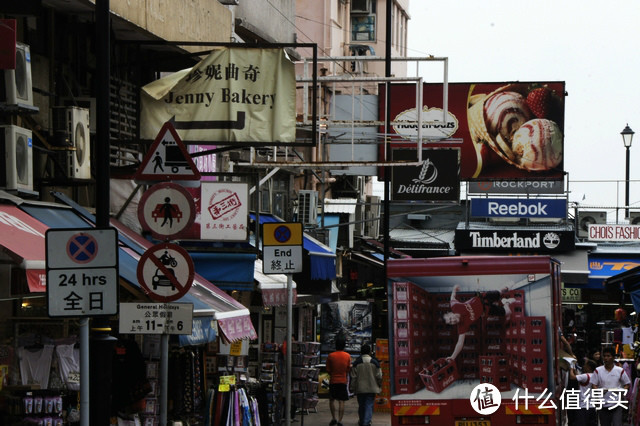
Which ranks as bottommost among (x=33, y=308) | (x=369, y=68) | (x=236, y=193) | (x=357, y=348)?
(x=357, y=348)

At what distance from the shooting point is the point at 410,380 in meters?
15.5

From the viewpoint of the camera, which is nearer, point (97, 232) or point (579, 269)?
point (97, 232)

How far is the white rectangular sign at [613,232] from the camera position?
44.1 metres

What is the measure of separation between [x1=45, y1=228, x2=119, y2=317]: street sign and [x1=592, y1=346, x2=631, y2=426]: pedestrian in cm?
1184

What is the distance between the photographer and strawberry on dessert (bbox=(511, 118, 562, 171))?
137ft

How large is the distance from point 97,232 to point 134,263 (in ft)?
16.8

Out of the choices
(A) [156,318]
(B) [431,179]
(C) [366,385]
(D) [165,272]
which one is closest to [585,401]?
(C) [366,385]

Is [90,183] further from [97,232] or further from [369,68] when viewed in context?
[369,68]

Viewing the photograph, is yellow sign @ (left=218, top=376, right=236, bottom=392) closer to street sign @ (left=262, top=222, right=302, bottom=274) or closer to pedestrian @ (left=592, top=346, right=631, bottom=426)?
street sign @ (left=262, top=222, right=302, bottom=274)

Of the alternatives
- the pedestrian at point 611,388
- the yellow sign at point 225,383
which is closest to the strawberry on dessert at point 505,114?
the pedestrian at point 611,388

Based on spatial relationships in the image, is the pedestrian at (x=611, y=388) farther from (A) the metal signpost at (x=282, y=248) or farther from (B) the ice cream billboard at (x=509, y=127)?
(B) the ice cream billboard at (x=509, y=127)

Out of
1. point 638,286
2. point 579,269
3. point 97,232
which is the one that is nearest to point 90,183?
point 97,232

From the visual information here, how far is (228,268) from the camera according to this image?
1881cm

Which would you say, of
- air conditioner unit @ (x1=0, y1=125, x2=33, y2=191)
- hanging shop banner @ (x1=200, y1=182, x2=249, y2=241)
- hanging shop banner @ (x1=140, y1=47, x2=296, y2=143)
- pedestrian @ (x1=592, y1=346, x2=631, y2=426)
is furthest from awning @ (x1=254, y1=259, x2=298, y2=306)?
air conditioner unit @ (x1=0, y1=125, x2=33, y2=191)
